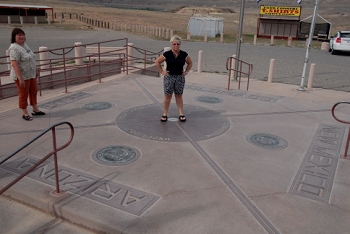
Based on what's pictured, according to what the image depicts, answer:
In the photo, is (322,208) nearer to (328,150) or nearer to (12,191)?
(328,150)

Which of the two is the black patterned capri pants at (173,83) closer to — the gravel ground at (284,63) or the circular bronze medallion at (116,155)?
the circular bronze medallion at (116,155)

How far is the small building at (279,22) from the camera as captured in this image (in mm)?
29641

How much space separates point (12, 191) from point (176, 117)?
150 inches

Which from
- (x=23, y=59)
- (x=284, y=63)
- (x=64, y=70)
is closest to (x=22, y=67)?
(x=23, y=59)

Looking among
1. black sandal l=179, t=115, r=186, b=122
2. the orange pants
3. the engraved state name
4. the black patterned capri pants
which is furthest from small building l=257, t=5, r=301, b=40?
the engraved state name

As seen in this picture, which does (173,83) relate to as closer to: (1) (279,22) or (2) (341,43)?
(2) (341,43)

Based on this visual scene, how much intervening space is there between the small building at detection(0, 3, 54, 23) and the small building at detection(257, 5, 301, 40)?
2291 centimetres

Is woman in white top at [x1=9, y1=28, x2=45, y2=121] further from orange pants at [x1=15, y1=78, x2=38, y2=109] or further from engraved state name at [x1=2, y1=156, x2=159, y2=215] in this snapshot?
engraved state name at [x1=2, y1=156, x2=159, y2=215]

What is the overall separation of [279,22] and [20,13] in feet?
86.0

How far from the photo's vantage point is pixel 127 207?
158 inches

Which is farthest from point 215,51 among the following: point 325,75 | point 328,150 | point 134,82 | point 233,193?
point 233,193

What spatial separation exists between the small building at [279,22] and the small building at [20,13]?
2291 centimetres

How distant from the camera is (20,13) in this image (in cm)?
3500

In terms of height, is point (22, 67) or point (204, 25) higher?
point (22, 67)
